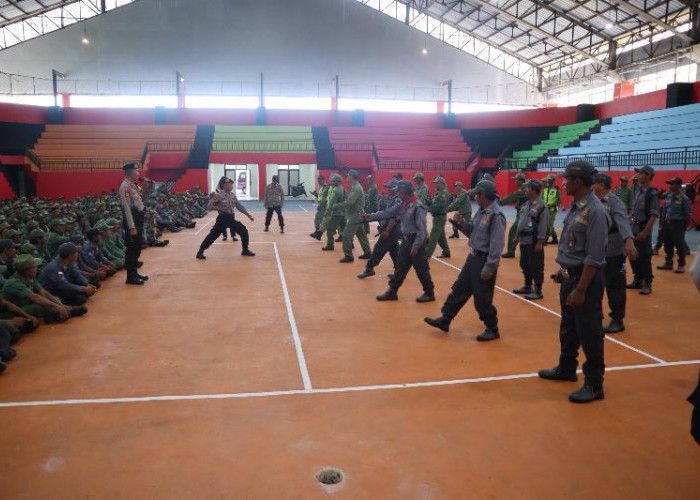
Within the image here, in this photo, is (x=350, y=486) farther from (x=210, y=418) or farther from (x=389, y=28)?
(x=389, y=28)

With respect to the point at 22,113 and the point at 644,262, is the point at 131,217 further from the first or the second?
the point at 22,113

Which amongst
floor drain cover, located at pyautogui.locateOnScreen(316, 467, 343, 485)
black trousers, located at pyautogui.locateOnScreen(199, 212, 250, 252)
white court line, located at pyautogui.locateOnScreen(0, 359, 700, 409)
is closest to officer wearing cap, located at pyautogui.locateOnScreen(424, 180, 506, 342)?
white court line, located at pyautogui.locateOnScreen(0, 359, 700, 409)

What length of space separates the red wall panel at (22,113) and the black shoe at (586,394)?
3451 centimetres

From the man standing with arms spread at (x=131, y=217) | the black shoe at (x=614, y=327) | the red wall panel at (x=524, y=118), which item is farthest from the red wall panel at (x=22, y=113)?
the black shoe at (x=614, y=327)

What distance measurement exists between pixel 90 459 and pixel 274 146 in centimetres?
3169

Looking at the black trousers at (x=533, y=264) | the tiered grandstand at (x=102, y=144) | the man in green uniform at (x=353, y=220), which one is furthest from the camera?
the tiered grandstand at (x=102, y=144)

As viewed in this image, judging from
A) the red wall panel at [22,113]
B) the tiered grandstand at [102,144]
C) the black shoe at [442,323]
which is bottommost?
the black shoe at [442,323]

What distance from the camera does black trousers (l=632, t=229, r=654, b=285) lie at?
8.16m

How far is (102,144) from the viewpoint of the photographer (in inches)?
1270

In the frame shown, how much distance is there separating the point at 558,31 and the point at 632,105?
6.75 m

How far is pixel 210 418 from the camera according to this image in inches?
159

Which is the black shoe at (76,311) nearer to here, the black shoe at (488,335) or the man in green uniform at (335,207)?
the black shoe at (488,335)

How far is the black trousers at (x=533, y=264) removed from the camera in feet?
26.3

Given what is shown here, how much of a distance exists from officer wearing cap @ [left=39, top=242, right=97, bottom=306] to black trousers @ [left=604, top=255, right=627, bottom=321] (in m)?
6.50
